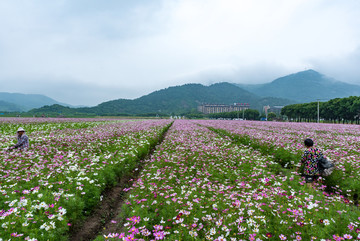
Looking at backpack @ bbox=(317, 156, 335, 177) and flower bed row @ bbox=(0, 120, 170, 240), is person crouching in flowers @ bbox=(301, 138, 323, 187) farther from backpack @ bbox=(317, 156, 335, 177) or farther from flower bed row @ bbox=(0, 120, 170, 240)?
flower bed row @ bbox=(0, 120, 170, 240)

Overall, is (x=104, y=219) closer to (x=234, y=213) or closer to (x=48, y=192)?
(x=48, y=192)

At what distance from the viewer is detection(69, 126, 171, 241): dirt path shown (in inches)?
197

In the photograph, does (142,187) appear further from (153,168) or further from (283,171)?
(283,171)

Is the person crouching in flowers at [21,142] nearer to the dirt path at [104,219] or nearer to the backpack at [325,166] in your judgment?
the dirt path at [104,219]

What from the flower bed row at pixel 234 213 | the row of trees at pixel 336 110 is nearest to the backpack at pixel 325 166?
the flower bed row at pixel 234 213

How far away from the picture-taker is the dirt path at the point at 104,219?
197 inches

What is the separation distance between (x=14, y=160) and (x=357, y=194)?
1285cm

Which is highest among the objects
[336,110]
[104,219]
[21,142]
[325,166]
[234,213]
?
[336,110]

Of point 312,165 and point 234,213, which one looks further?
point 312,165

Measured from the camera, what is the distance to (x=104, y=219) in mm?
5730

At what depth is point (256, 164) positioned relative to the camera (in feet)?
28.9

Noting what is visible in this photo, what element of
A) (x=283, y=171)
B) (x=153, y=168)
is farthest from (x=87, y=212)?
(x=283, y=171)

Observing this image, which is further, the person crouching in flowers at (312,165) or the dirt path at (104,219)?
the person crouching in flowers at (312,165)

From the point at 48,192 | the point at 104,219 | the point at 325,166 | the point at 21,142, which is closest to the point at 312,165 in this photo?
the point at 325,166
